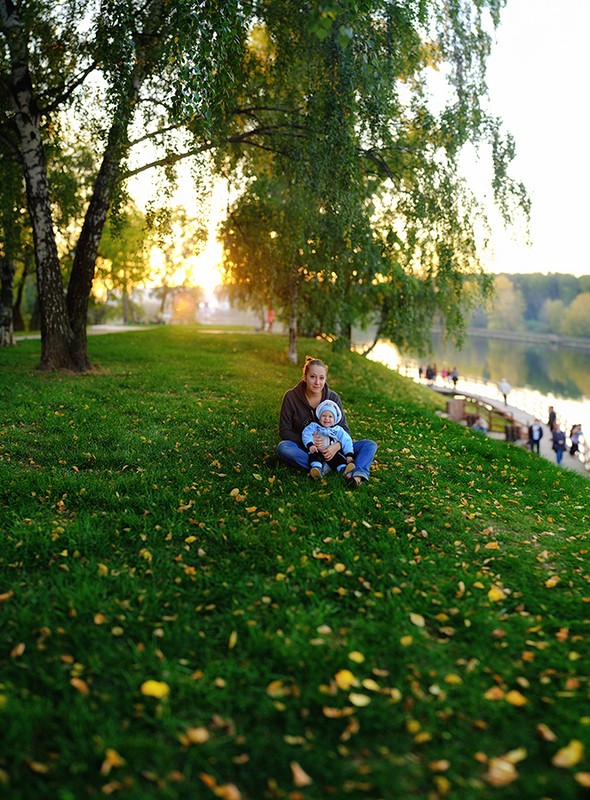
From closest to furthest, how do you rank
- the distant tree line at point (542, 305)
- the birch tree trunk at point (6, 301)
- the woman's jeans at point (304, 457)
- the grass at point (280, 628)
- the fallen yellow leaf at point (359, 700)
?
the grass at point (280, 628)
the fallen yellow leaf at point (359, 700)
the woman's jeans at point (304, 457)
the birch tree trunk at point (6, 301)
the distant tree line at point (542, 305)

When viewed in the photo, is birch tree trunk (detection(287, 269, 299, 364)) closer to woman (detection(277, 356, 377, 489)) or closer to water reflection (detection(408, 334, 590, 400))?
woman (detection(277, 356, 377, 489))

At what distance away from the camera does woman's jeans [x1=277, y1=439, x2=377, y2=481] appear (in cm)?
655

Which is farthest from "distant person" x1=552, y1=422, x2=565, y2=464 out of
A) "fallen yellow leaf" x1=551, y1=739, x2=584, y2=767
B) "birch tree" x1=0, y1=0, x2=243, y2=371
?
"fallen yellow leaf" x1=551, y1=739, x2=584, y2=767

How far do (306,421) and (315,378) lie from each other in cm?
55

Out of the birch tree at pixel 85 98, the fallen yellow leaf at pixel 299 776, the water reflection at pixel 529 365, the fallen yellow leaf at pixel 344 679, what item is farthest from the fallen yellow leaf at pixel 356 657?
the water reflection at pixel 529 365

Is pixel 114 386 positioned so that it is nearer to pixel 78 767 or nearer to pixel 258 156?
pixel 258 156

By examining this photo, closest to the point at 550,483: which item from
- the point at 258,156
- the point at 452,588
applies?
the point at 452,588

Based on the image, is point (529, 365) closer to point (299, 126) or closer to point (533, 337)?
point (533, 337)

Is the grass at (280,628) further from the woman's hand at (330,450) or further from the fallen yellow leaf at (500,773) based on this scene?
the woman's hand at (330,450)

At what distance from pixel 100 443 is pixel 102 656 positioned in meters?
4.77

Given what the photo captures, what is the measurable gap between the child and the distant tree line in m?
103

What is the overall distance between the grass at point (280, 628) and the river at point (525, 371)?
1358 cm

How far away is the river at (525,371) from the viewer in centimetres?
4222

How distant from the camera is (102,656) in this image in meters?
3.43
